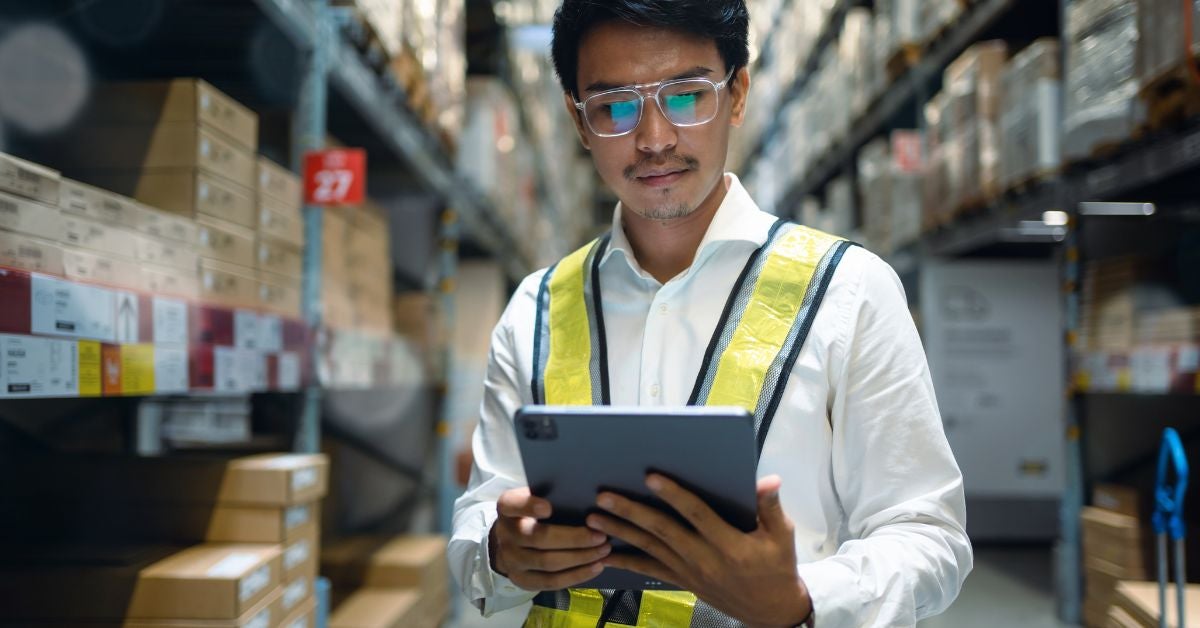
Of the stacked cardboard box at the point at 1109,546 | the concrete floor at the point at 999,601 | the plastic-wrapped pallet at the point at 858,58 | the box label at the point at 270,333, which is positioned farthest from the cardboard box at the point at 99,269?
the plastic-wrapped pallet at the point at 858,58

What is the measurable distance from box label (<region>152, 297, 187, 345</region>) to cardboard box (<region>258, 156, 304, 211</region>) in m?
0.63

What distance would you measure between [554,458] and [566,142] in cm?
1281

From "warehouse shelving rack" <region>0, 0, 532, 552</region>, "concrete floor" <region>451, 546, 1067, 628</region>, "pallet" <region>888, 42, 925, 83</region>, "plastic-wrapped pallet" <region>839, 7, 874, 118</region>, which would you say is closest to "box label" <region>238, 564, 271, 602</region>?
"warehouse shelving rack" <region>0, 0, 532, 552</region>

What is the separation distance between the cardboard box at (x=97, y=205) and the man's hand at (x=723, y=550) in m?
1.18

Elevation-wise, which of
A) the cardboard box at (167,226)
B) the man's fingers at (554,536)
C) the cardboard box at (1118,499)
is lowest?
the cardboard box at (1118,499)

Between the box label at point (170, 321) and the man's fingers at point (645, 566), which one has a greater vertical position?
the box label at point (170, 321)

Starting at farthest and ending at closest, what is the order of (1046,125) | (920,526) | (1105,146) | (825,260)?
(1046,125)
(1105,146)
(825,260)
(920,526)

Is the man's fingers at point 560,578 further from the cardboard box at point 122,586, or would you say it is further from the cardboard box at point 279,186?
the cardboard box at point 279,186

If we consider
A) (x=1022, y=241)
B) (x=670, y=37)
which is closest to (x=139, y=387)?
(x=670, y=37)

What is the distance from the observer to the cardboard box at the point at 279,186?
8.53 ft

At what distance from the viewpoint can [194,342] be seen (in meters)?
2.10

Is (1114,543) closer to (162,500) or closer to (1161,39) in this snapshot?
(1161,39)

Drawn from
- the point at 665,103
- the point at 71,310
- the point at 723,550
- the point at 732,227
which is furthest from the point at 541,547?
the point at 71,310

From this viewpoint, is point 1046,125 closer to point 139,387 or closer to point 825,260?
point 825,260
